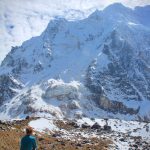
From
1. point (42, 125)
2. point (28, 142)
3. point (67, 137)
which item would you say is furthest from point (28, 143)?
point (42, 125)

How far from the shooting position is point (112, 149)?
66.9m

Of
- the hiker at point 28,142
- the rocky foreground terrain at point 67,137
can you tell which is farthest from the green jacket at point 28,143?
the rocky foreground terrain at point 67,137

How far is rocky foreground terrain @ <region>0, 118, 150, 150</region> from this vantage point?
182 feet

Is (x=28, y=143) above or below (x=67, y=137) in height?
above

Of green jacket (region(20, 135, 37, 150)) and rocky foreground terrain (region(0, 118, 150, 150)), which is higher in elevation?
green jacket (region(20, 135, 37, 150))

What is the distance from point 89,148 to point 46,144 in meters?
6.91

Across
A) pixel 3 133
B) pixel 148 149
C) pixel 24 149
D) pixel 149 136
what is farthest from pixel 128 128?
pixel 24 149

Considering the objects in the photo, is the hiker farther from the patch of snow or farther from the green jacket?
the patch of snow

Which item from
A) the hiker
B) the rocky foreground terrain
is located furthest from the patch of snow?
the hiker

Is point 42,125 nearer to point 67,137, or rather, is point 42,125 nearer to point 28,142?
point 67,137

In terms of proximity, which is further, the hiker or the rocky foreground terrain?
the rocky foreground terrain

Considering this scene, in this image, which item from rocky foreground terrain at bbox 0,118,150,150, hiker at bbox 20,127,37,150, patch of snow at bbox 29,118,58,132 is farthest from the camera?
patch of snow at bbox 29,118,58,132

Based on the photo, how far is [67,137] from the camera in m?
69.9

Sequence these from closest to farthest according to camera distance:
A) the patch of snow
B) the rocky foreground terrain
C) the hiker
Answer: the hiker, the rocky foreground terrain, the patch of snow
